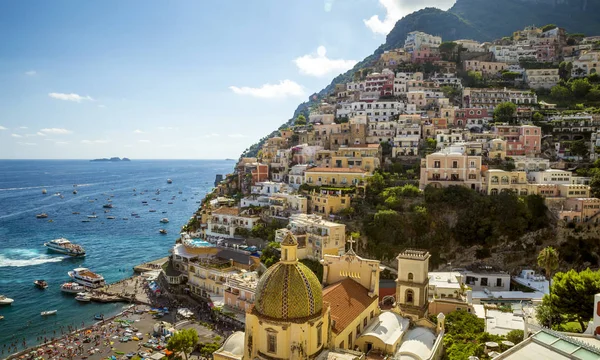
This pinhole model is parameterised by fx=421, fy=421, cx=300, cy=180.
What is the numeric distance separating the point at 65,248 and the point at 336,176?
48.8 metres

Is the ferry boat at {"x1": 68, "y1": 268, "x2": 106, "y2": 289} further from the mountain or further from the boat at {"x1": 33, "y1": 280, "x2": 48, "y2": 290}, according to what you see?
the mountain

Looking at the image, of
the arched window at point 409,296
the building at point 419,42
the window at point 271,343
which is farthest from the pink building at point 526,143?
the window at point 271,343

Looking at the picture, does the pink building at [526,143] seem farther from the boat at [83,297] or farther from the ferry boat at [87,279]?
the boat at [83,297]

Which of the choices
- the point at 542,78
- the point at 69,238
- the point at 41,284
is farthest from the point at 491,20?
the point at 41,284

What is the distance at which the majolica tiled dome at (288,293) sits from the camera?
803 inches

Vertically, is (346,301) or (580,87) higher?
(580,87)

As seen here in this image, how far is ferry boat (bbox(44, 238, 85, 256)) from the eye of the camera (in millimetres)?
72062

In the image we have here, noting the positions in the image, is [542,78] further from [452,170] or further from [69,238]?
[69,238]

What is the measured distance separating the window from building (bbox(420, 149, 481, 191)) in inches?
1636

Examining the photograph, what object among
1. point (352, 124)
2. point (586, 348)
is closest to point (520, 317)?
point (586, 348)

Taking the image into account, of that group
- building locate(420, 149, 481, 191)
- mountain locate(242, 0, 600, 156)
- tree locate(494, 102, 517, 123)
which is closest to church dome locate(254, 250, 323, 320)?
building locate(420, 149, 481, 191)

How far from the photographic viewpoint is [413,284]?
103ft

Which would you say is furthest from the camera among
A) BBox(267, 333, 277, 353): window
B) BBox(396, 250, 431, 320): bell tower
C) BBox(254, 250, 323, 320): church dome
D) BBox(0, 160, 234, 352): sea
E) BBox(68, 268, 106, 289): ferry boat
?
BBox(68, 268, 106, 289): ferry boat

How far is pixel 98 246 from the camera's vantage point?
80.1 metres
